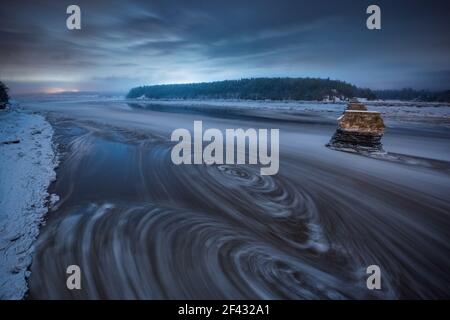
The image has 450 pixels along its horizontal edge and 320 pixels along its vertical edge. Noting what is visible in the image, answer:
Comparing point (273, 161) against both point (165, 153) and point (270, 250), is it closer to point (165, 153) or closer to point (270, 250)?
point (165, 153)

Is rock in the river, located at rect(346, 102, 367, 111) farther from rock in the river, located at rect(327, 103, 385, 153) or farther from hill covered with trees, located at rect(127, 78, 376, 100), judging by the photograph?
hill covered with trees, located at rect(127, 78, 376, 100)

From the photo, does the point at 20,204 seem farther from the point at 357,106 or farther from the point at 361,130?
the point at 357,106

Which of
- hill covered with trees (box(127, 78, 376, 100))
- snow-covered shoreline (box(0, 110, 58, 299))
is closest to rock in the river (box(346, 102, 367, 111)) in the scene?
snow-covered shoreline (box(0, 110, 58, 299))

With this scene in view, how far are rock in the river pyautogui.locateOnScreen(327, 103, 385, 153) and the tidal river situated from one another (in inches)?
143

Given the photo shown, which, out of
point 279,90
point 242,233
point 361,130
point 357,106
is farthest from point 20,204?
point 279,90

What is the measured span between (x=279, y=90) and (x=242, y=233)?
5205 inches

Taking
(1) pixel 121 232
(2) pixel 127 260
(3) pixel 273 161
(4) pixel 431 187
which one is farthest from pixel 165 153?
(4) pixel 431 187

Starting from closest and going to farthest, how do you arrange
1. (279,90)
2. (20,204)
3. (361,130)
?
(20,204), (361,130), (279,90)

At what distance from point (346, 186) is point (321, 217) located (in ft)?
10.3

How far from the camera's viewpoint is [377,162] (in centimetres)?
1284

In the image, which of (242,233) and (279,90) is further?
(279,90)

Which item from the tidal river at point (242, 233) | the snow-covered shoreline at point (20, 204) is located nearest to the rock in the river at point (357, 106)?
the tidal river at point (242, 233)

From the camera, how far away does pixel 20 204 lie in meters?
7.12

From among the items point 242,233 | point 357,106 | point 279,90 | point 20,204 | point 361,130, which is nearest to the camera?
point 242,233
